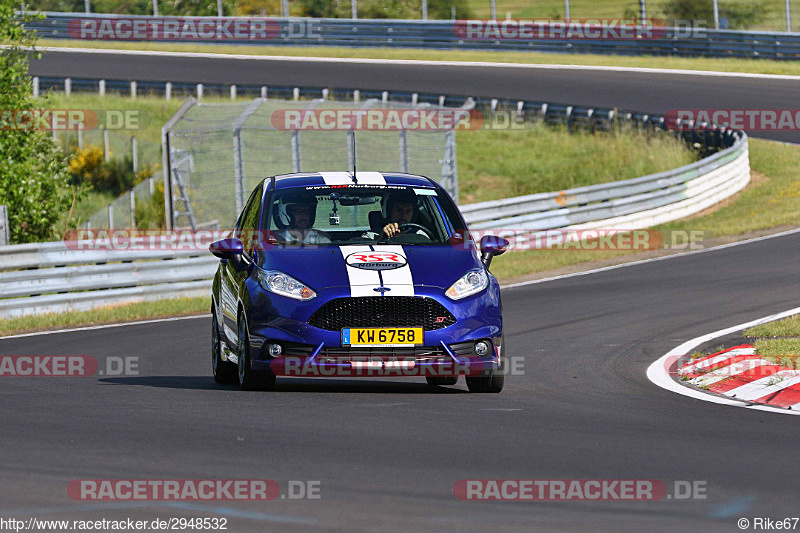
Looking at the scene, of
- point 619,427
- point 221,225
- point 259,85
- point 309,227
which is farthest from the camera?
point 259,85

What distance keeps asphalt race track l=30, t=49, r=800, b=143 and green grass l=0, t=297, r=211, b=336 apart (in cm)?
2102

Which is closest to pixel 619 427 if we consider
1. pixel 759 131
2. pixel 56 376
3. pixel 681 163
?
pixel 56 376

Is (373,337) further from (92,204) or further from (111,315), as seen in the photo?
(92,204)

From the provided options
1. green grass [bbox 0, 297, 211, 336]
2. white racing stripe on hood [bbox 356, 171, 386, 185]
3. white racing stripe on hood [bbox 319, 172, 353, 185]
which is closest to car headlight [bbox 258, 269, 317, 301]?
white racing stripe on hood [bbox 319, 172, 353, 185]

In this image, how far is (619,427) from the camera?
794 centimetres

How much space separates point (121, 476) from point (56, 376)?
16.0 feet

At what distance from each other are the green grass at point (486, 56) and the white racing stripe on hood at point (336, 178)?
108ft

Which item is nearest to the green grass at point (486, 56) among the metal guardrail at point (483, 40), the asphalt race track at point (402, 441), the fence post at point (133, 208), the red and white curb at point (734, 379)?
the metal guardrail at point (483, 40)

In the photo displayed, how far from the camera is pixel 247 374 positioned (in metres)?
9.59

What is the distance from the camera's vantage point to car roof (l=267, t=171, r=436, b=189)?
1062 centimetres

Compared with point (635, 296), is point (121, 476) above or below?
above

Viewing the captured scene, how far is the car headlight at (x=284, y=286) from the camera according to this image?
924cm

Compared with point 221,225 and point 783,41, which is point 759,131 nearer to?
point 783,41
